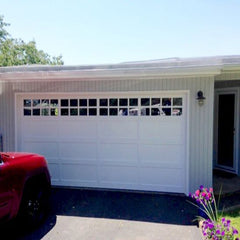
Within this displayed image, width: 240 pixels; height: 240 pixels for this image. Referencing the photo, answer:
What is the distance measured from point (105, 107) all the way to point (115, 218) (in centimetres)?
261

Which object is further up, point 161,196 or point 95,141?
point 95,141

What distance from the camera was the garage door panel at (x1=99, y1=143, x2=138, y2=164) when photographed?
213 inches

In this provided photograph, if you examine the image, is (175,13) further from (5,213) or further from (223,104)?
(5,213)

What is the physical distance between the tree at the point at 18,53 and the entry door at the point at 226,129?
22816 millimetres

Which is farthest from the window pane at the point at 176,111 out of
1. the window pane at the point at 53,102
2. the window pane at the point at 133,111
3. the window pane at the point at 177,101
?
the window pane at the point at 53,102

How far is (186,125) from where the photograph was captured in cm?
511

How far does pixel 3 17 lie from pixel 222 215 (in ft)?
87.2

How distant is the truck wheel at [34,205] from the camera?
348 cm

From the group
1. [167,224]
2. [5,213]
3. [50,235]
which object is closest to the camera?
[5,213]

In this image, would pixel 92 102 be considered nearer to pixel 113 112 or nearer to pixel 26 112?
pixel 113 112

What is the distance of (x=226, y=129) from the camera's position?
22.3ft

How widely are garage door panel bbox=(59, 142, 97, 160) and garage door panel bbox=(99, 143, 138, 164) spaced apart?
21 cm

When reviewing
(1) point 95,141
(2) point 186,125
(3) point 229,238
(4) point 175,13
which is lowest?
(3) point 229,238

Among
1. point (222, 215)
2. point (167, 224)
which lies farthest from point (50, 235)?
point (222, 215)
